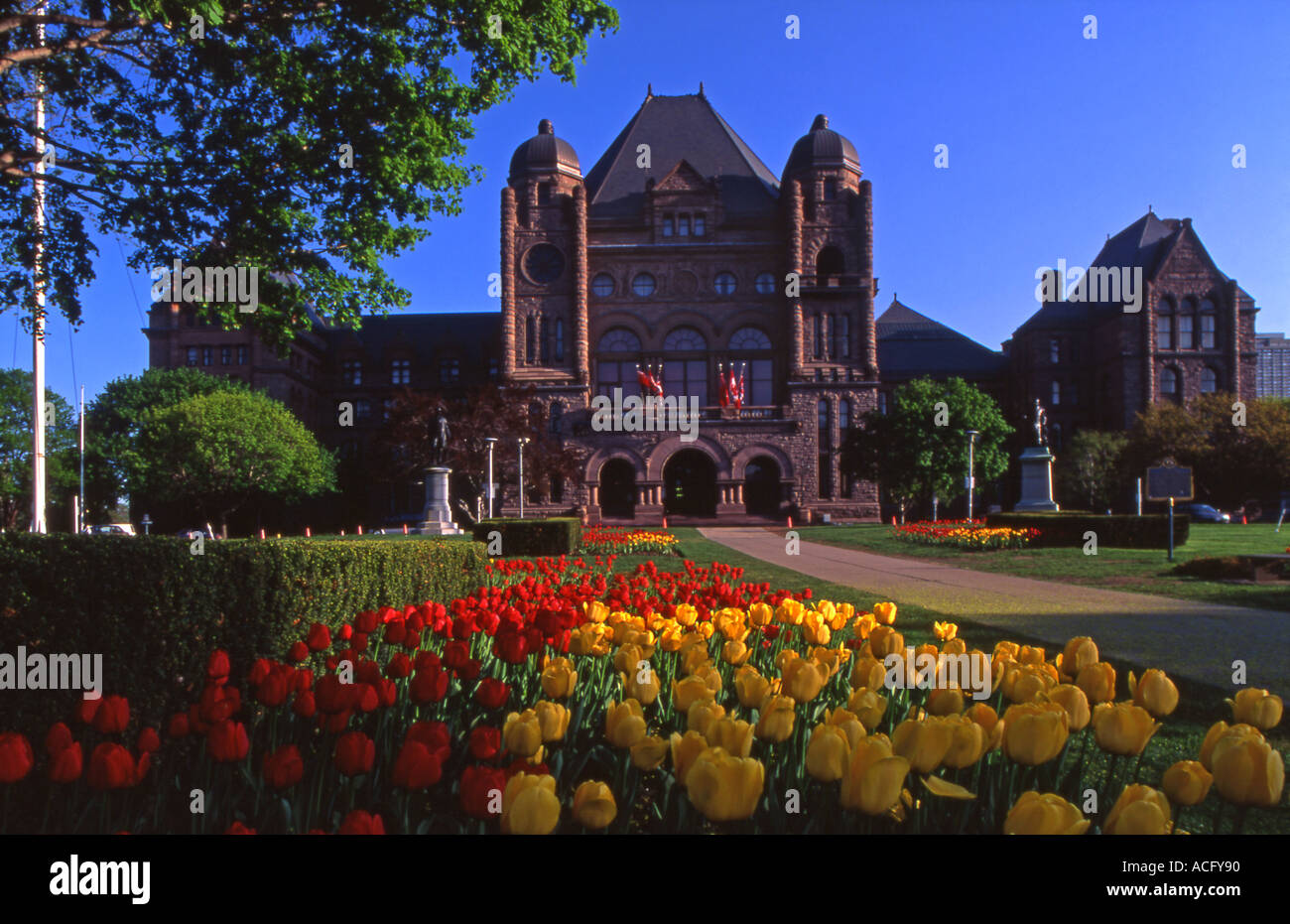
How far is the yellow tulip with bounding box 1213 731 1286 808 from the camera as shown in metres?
1.92

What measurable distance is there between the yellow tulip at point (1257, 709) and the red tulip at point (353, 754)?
2561mm

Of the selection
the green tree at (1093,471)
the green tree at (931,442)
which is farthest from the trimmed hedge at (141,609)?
the green tree at (1093,471)

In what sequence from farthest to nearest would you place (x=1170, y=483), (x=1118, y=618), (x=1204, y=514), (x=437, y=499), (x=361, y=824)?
1. (x=1204, y=514)
2. (x=437, y=499)
3. (x=1170, y=483)
4. (x=1118, y=618)
5. (x=361, y=824)

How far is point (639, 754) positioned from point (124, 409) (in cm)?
6242

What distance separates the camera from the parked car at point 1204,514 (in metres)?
49.7

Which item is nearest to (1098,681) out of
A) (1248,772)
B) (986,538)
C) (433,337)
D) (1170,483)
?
(1248,772)

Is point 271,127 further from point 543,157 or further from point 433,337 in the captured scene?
point 433,337

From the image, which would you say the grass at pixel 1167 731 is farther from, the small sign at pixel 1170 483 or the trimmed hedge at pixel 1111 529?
the trimmed hedge at pixel 1111 529

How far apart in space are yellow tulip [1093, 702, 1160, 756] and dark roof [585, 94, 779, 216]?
56.3 meters

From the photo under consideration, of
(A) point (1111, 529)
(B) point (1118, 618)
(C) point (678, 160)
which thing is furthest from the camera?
(C) point (678, 160)

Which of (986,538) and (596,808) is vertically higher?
(596,808)

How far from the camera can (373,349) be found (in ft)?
232

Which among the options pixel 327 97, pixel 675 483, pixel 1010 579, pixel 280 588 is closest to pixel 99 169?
pixel 327 97

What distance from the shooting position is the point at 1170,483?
62.8 feet
